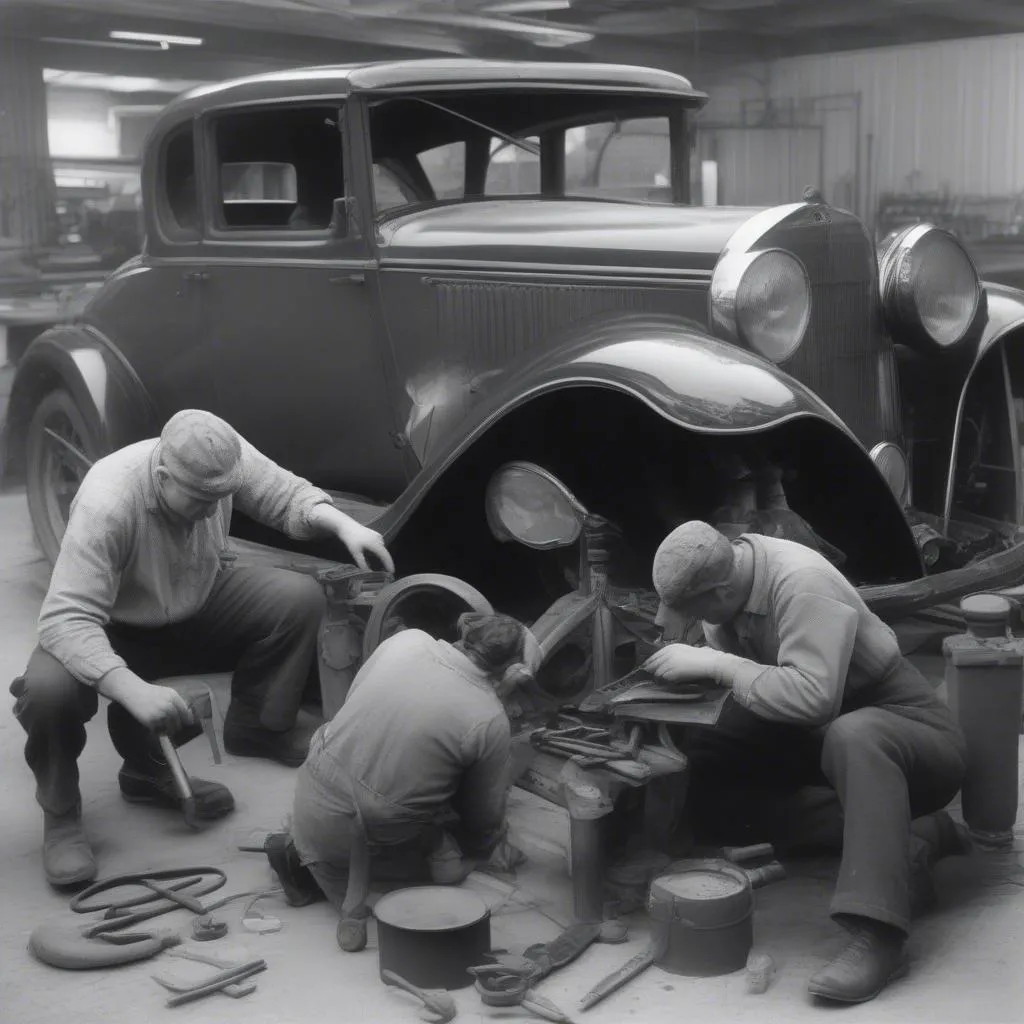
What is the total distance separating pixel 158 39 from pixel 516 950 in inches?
258

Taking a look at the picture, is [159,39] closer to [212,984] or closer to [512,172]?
[512,172]

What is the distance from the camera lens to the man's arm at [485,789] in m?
3.11

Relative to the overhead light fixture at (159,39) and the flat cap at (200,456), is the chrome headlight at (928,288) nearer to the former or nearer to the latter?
the flat cap at (200,456)

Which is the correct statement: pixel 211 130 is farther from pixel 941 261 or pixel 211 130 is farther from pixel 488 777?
pixel 488 777

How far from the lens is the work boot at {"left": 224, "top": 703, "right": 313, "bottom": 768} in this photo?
4.17 m

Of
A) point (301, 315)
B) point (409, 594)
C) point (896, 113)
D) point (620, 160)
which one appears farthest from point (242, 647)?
point (896, 113)

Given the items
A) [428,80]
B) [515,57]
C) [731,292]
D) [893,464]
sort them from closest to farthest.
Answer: [731,292] → [893,464] → [428,80] → [515,57]

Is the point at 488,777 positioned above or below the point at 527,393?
below

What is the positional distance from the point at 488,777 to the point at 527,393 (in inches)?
45.7

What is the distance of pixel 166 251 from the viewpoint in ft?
17.7

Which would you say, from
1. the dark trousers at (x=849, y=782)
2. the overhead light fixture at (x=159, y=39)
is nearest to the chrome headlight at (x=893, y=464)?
the dark trousers at (x=849, y=782)

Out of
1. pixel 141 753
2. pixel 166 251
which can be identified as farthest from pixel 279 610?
pixel 166 251

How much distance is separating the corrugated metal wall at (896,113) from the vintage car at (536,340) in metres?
4.08

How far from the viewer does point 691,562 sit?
3066 millimetres
